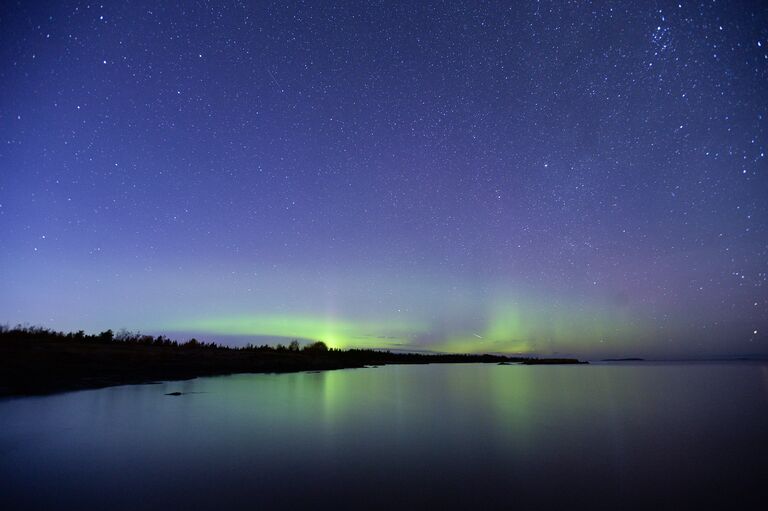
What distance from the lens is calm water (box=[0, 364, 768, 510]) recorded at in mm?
8500

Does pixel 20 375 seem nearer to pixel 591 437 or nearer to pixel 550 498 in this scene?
pixel 550 498

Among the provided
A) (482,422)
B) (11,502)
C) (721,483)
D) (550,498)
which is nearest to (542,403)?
(482,422)

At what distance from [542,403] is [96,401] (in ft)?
80.9

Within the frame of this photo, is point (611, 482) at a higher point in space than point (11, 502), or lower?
lower

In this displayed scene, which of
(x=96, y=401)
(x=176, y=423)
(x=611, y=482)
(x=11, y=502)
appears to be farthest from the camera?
(x=96, y=401)

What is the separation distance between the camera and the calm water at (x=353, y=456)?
8500 millimetres

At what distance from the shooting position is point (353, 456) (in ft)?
39.8

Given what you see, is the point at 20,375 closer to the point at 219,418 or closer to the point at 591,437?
the point at 219,418

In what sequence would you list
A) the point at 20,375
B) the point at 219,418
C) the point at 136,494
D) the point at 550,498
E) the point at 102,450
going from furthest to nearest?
the point at 20,375
the point at 219,418
the point at 102,450
the point at 550,498
the point at 136,494

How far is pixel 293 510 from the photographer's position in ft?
25.0

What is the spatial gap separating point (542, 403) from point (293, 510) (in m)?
23.3

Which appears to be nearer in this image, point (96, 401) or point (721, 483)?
point (721, 483)

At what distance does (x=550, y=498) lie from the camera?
892cm

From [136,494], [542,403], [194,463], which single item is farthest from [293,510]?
[542,403]
